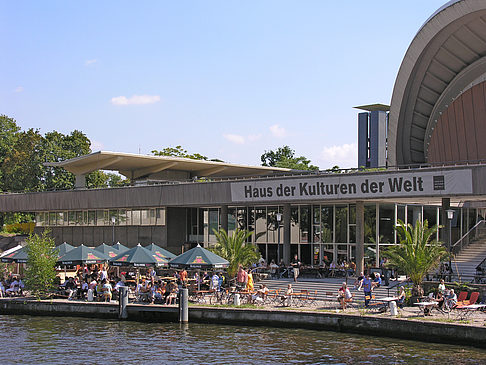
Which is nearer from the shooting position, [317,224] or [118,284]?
[118,284]

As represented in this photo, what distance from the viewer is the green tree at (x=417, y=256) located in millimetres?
30312

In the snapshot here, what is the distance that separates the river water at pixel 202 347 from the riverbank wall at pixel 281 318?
46 centimetres

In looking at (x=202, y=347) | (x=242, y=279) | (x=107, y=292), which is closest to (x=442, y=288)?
(x=242, y=279)

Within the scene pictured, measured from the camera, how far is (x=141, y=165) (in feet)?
188

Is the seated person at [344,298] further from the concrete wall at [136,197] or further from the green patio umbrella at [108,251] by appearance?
the green patio umbrella at [108,251]

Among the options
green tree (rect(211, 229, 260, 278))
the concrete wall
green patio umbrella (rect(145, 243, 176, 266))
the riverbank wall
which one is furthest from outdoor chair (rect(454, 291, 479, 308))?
green patio umbrella (rect(145, 243, 176, 266))

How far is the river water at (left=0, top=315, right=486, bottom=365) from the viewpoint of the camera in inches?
906

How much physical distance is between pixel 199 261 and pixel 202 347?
829cm

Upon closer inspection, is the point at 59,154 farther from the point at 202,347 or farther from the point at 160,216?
the point at 202,347

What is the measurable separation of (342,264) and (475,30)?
19.2 meters

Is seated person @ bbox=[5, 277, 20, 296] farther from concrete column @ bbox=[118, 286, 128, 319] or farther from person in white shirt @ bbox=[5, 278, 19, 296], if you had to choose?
concrete column @ bbox=[118, 286, 128, 319]

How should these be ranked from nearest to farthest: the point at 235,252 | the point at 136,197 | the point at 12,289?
the point at 12,289 < the point at 235,252 < the point at 136,197

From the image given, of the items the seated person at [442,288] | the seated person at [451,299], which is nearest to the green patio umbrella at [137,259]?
the seated person at [442,288]

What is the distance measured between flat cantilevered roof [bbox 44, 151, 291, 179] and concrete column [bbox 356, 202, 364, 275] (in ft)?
61.6
